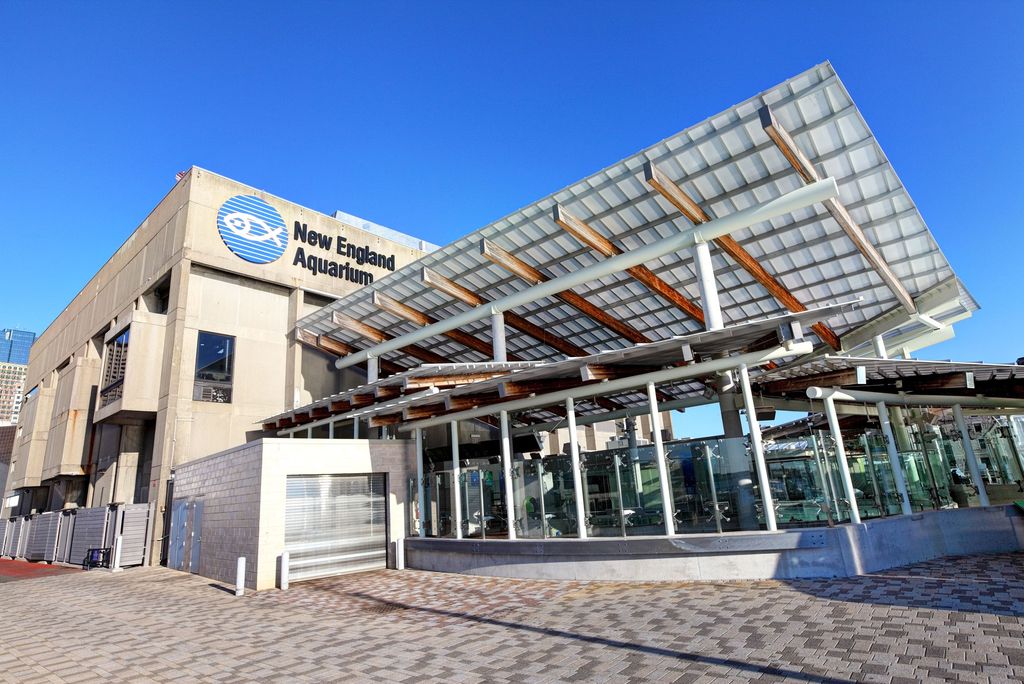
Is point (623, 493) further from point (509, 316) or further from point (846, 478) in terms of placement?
point (509, 316)

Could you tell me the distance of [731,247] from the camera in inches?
612

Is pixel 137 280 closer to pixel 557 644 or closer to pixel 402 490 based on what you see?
pixel 402 490

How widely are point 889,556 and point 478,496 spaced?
29.7 ft

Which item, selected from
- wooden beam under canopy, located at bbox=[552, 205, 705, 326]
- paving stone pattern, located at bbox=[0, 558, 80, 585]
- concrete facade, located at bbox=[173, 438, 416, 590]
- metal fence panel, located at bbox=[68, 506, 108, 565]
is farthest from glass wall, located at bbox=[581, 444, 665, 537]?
metal fence panel, located at bbox=[68, 506, 108, 565]

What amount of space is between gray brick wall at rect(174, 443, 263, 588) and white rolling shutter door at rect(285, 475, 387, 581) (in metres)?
Result: 0.89

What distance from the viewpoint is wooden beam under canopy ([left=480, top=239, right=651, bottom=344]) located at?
17359 millimetres

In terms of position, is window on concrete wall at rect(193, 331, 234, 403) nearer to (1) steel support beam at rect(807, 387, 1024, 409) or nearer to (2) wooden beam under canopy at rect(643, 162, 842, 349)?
(2) wooden beam under canopy at rect(643, 162, 842, 349)

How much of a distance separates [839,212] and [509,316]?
38.3 ft

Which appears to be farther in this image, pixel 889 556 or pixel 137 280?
pixel 137 280

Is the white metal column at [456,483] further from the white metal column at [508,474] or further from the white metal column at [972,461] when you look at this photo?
the white metal column at [972,461]

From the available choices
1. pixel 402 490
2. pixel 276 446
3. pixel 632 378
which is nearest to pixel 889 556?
pixel 632 378

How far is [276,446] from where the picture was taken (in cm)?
1459

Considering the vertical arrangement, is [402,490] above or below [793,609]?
above

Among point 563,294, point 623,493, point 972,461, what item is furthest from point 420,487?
point 972,461
